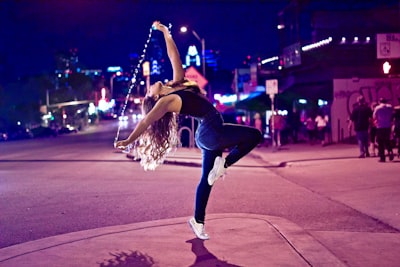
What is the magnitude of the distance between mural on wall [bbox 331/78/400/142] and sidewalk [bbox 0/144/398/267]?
1786cm

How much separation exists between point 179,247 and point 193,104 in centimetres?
159

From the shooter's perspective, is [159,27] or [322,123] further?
[322,123]

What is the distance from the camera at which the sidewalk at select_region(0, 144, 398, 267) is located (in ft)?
17.6

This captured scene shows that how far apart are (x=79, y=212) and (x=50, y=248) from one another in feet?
9.04

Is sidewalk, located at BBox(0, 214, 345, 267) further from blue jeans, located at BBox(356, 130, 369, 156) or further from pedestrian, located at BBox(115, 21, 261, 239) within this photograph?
blue jeans, located at BBox(356, 130, 369, 156)

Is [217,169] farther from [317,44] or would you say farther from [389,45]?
[317,44]

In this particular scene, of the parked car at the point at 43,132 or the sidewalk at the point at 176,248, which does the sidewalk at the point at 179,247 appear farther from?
the parked car at the point at 43,132

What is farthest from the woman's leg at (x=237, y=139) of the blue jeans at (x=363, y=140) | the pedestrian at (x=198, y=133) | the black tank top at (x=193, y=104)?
the blue jeans at (x=363, y=140)

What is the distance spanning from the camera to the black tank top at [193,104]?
19.2 feet

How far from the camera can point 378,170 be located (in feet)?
43.2

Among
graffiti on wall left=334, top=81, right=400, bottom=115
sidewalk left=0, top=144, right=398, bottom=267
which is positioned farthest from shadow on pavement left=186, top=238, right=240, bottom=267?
graffiti on wall left=334, top=81, right=400, bottom=115

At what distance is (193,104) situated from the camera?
5.91 m

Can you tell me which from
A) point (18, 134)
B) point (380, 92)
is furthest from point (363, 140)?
point (18, 134)

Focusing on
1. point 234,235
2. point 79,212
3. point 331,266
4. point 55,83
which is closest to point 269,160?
point 79,212
